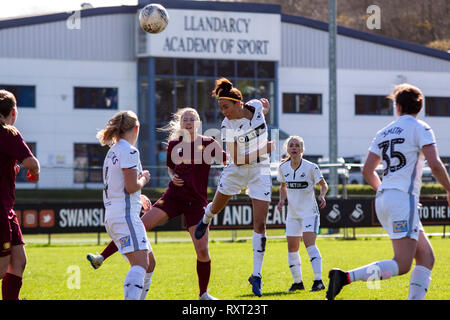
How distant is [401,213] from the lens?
20.7ft

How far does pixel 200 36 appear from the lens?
139 ft

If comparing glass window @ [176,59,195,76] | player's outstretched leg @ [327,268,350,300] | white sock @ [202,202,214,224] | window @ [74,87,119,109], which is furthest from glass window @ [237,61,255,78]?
player's outstretched leg @ [327,268,350,300]

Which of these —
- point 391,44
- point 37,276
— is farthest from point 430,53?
point 37,276

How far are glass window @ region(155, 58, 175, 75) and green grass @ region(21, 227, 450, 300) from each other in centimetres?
2337

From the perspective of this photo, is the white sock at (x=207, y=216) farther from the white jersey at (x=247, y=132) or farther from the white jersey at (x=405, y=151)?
the white jersey at (x=405, y=151)

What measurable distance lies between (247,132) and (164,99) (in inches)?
1378

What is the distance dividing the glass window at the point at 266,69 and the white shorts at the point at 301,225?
34509mm

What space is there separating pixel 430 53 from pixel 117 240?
44.0m

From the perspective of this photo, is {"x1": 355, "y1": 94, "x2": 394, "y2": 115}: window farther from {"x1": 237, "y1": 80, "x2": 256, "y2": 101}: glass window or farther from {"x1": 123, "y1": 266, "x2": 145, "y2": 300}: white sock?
{"x1": 123, "y1": 266, "x2": 145, "y2": 300}: white sock

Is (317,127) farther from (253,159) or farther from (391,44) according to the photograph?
(253,159)

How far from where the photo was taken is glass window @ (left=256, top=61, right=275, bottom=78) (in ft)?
145

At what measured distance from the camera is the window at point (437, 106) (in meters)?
47.4

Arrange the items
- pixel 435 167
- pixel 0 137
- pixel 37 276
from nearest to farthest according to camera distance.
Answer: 1. pixel 435 167
2. pixel 0 137
3. pixel 37 276

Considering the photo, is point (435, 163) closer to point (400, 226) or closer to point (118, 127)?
point (400, 226)
